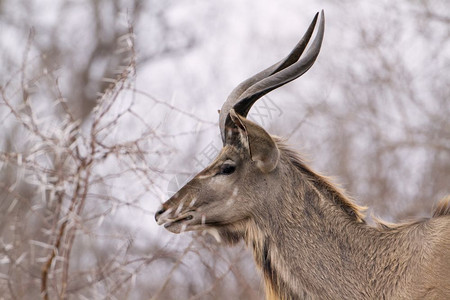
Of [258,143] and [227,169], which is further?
[227,169]

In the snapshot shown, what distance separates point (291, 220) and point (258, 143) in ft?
1.97

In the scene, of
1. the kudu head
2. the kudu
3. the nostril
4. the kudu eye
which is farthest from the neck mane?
the nostril

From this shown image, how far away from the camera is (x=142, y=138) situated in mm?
6074

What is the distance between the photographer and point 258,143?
557cm

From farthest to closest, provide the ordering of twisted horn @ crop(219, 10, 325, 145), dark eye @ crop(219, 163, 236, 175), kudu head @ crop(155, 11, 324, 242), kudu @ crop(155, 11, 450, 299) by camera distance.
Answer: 1. dark eye @ crop(219, 163, 236, 175)
2. kudu head @ crop(155, 11, 324, 242)
3. twisted horn @ crop(219, 10, 325, 145)
4. kudu @ crop(155, 11, 450, 299)

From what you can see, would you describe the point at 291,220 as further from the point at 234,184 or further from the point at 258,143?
the point at 258,143

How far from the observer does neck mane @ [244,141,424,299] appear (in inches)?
213

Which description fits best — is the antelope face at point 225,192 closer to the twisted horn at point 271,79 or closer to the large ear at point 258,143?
the large ear at point 258,143

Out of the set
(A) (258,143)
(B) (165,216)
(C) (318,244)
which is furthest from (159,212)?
(C) (318,244)

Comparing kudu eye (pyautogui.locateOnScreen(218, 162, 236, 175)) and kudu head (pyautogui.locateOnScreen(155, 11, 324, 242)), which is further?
kudu eye (pyautogui.locateOnScreen(218, 162, 236, 175))

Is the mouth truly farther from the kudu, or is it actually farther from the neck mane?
the neck mane

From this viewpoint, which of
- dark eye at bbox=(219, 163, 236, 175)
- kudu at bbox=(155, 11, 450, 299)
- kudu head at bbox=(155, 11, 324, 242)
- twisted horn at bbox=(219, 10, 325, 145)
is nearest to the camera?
kudu at bbox=(155, 11, 450, 299)

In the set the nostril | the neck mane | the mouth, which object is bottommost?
the neck mane

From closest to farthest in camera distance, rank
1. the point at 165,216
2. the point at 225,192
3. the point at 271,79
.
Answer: the point at 271,79 < the point at 165,216 < the point at 225,192
